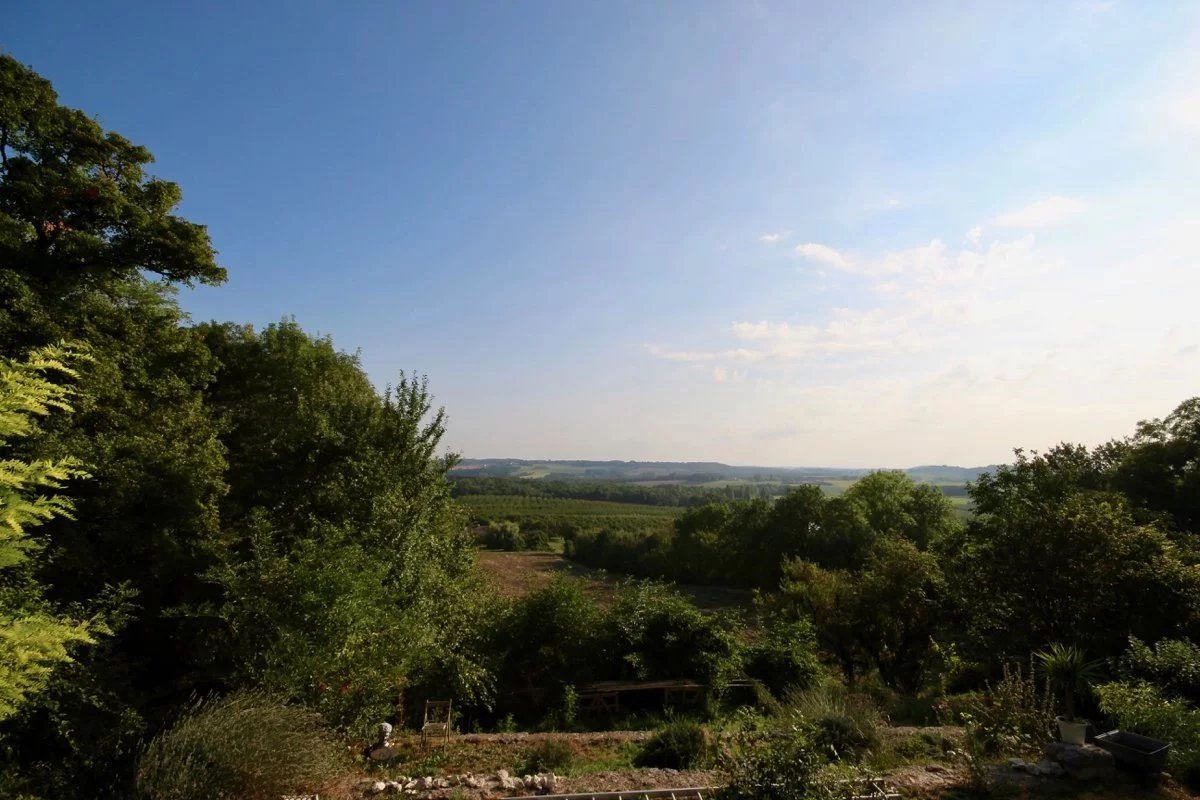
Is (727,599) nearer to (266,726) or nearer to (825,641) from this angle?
(825,641)

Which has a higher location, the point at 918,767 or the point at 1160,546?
the point at 1160,546

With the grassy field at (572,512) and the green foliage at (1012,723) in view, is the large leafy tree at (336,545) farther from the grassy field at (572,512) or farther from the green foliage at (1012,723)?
the grassy field at (572,512)

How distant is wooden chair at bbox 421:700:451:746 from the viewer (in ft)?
31.9

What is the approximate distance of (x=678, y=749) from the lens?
853cm

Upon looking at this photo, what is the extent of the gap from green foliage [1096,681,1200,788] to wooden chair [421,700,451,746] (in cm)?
1134

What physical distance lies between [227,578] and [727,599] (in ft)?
105

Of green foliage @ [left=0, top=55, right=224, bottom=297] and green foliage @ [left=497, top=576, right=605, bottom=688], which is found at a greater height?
green foliage @ [left=0, top=55, right=224, bottom=297]

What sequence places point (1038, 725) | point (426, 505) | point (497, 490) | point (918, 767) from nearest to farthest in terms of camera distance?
point (918, 767)
point (1038, 725)
point (426, 505)
point (497, 490)

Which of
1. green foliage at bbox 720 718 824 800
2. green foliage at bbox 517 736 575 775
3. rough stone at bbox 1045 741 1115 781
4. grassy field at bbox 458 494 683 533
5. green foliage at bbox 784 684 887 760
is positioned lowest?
grassy field at bbox 458 494 683 533

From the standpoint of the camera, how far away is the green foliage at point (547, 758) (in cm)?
847

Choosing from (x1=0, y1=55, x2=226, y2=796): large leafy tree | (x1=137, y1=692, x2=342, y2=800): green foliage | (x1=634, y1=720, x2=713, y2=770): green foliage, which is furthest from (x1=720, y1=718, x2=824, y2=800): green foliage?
(x1=0, y1=55, x2=226, y2=796): large leafy tree

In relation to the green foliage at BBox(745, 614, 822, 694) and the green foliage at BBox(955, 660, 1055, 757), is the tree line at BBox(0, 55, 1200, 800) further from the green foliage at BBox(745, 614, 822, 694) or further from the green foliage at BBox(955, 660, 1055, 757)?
the green foliage at BBox(955, 660, 1055, 757)

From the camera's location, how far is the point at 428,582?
1088cm

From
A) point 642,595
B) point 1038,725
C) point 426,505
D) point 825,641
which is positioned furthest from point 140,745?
point 825,641
